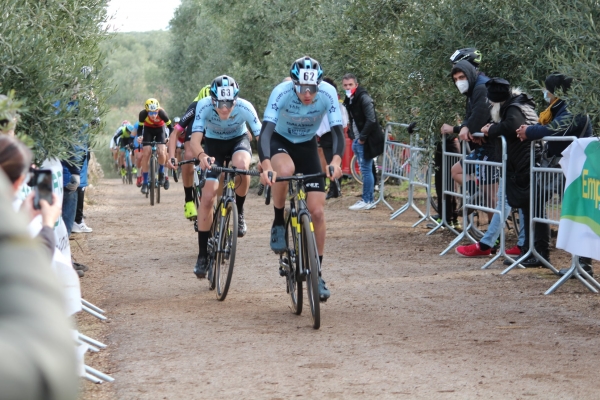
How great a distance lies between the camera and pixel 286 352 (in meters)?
6.27

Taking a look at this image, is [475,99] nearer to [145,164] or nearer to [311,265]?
[311,265]

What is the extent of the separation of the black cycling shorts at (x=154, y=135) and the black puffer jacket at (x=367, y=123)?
5682 millimetres

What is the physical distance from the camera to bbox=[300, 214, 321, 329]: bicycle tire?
22.0 ft

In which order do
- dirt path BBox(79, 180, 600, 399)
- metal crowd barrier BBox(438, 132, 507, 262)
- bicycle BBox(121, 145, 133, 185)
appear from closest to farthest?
dirt path BBox(79, 180, 600, 399), metal crowd barrier BBox(438, 132, 507, 262), bicycle BBox(121, 145, 133, 185)

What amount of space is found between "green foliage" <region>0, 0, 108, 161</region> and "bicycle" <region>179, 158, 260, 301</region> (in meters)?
1.32

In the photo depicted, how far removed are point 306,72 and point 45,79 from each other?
6.92ft

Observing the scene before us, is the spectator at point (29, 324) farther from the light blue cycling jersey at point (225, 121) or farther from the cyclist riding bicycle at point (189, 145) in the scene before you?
the cyclist riding bicycle at point (189, 145)

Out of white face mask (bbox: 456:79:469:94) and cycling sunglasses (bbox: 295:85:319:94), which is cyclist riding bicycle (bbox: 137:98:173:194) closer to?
white face mask (bbox: 456:79:469:94)

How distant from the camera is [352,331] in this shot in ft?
22.8

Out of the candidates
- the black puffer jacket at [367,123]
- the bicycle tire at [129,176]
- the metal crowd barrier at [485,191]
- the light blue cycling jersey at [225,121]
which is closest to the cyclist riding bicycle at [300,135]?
the light blue cycling jersey at [225,121]

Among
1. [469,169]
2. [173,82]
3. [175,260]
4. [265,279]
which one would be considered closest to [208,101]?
[265,279]

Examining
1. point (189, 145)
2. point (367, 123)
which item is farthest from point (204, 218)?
point (367, 123)

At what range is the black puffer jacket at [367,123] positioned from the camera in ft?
51.4

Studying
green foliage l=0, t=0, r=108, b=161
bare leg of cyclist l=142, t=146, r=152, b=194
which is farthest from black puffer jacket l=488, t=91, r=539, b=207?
bare leg of cyclist l=142, t=146, r=152, b=194
